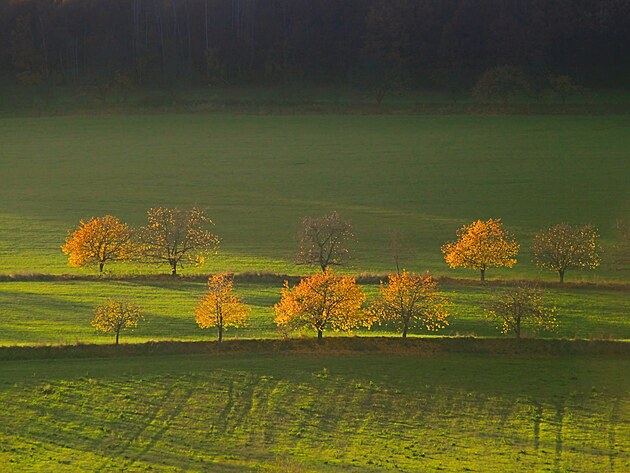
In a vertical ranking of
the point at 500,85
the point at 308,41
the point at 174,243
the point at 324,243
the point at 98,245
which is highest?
the point at 308,41

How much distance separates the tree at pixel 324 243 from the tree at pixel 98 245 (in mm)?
12640

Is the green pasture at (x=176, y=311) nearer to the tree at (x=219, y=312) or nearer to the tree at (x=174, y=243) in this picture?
the tree at (x=219, y=312)

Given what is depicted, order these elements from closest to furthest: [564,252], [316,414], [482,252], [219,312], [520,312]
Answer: [316,414] → [219,312] → [520,312] → [564,252] → [482,252]

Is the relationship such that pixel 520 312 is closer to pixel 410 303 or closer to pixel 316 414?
pixel 410 303

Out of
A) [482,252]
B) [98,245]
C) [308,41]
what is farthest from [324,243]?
[308,41]

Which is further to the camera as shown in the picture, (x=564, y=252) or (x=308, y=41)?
(x=308, y=41)

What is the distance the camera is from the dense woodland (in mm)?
139000

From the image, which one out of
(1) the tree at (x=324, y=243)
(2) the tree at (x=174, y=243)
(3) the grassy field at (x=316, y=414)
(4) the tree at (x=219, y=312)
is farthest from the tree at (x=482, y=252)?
(4) the tree at (x=219, y=312)

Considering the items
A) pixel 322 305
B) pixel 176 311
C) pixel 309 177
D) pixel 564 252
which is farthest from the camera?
pixel 309 177

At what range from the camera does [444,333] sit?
54.9 m

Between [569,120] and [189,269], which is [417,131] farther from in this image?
[189,269]

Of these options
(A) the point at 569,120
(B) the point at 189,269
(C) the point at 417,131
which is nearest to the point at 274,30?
(C) the point at 417,131

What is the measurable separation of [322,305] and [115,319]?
11.2 m

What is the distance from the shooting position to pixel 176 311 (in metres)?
59.0
